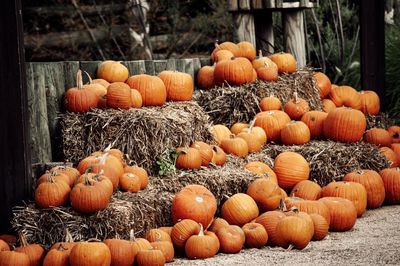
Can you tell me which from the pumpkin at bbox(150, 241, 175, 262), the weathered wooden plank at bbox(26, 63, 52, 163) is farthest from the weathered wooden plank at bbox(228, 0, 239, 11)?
the pumpkin at bbox(150, 241, 175, 262)

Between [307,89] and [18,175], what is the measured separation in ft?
12.1

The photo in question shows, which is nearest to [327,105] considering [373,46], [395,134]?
[395,134]

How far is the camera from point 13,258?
219 inches

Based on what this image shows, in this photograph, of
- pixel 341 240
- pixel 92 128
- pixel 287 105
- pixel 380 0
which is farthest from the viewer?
pixel 380 0

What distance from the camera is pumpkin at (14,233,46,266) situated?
18.5 feet

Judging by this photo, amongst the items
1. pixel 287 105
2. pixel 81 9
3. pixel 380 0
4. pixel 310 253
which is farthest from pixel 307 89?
pixel 81 9

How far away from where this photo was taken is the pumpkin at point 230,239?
604cm

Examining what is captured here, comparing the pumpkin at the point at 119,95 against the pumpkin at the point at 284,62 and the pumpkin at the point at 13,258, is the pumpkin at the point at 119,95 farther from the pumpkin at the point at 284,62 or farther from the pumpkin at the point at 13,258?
the pumpkin at the point at 284,62

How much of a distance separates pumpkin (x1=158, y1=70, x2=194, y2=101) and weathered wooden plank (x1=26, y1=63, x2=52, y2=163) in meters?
1.15

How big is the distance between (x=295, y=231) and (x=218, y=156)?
1.38 metres

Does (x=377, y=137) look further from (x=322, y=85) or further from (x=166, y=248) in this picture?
(x=166, y=248)

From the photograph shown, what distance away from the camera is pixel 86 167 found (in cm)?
629

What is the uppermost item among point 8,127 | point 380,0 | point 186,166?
point 380,0

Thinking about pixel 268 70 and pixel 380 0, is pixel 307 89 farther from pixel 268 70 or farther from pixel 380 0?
pixel 380 0
